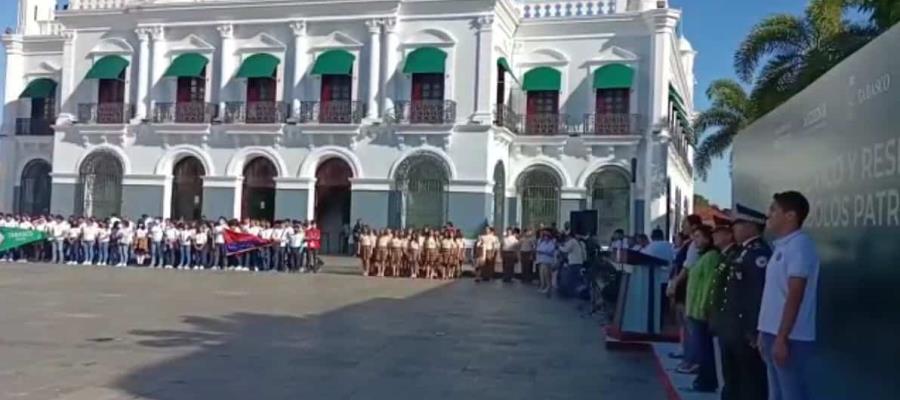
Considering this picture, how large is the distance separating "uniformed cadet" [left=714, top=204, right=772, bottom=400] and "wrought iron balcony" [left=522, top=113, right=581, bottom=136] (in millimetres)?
25973

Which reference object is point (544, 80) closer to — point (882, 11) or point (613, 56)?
point (613, 56)


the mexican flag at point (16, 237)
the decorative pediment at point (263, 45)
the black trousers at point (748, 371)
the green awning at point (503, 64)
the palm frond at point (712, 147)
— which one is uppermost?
the decorative pediment at point (263, 45)

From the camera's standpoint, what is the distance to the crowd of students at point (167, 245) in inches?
1100

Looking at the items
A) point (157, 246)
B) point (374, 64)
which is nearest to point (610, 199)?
point (374, 64)

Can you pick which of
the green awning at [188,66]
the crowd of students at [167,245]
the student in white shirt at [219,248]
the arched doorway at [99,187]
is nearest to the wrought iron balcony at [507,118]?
the crowd of students at [167,245]

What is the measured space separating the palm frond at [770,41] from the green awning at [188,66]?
19.4m

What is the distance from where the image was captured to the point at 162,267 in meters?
28.2

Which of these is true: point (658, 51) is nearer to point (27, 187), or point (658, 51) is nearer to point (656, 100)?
point (656, 100)

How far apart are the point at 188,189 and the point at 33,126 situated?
855 cm

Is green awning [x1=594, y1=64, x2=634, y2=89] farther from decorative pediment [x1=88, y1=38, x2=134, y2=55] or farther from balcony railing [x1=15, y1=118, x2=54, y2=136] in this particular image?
balcony railing [x1=15, y1=118, x2=54, y2=136]

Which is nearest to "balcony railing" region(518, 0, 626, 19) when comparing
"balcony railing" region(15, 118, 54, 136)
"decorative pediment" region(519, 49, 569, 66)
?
"decorative pediment" region(519, 49, 569, 66)

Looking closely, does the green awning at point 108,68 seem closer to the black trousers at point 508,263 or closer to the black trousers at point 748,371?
the black trousers at point 508,263

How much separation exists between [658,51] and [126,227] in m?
19.0

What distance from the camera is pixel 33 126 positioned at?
3853 centimetres
